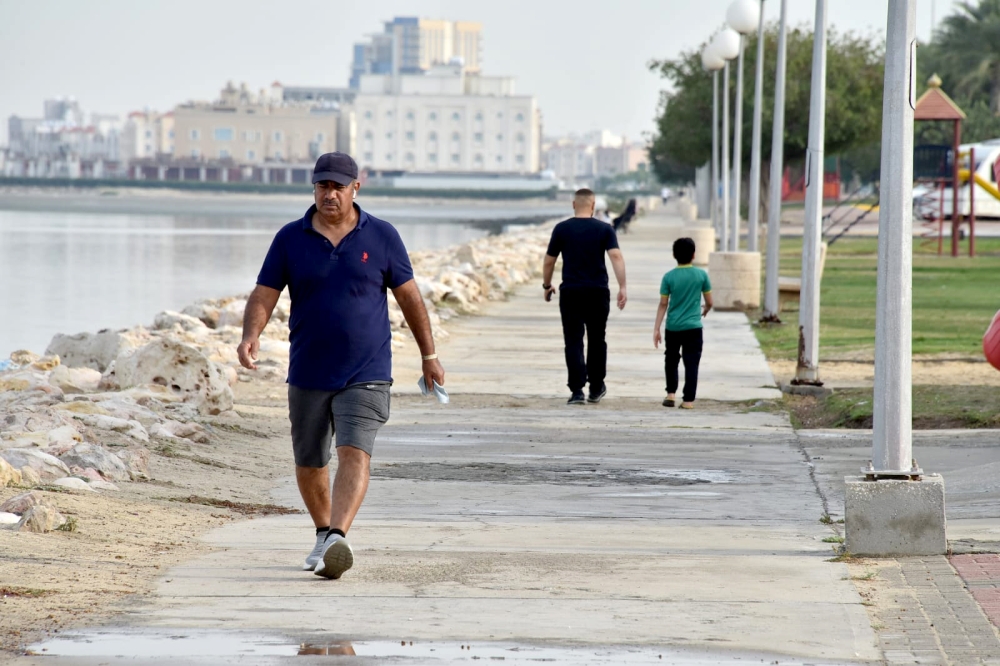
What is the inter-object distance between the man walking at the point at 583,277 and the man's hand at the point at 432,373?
226 inches

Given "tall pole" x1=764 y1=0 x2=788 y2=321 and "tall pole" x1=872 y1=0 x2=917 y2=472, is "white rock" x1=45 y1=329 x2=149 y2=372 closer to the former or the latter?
"tall pole" x1=764 y1=0 x2=788 y2=321

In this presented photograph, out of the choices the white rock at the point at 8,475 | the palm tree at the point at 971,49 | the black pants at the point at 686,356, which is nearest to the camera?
the white rock at the point at 8,475

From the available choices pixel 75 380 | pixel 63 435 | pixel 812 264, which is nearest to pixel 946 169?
pixel 812 264

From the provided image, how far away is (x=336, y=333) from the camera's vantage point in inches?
269

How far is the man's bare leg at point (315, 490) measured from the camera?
23.0ft

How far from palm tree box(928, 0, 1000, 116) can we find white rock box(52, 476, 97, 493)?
65828 millimetres

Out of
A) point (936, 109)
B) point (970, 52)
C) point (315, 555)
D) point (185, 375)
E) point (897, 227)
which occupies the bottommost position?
point (315, 555)

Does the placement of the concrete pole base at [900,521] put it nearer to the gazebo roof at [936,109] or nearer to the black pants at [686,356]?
the black pants at [686,356]

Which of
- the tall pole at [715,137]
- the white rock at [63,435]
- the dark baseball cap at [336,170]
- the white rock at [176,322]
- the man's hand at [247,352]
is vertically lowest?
the white rock at [176,322]

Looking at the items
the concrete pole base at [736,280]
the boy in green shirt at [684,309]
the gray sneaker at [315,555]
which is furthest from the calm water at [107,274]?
the gray sneaker at [315,555]

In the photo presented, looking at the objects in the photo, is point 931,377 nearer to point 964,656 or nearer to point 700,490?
point 700,490

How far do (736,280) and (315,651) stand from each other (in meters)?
20.7

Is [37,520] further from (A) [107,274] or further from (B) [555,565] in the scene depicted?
(A) [107,274]

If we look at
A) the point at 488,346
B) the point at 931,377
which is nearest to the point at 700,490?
the point at 931,377
